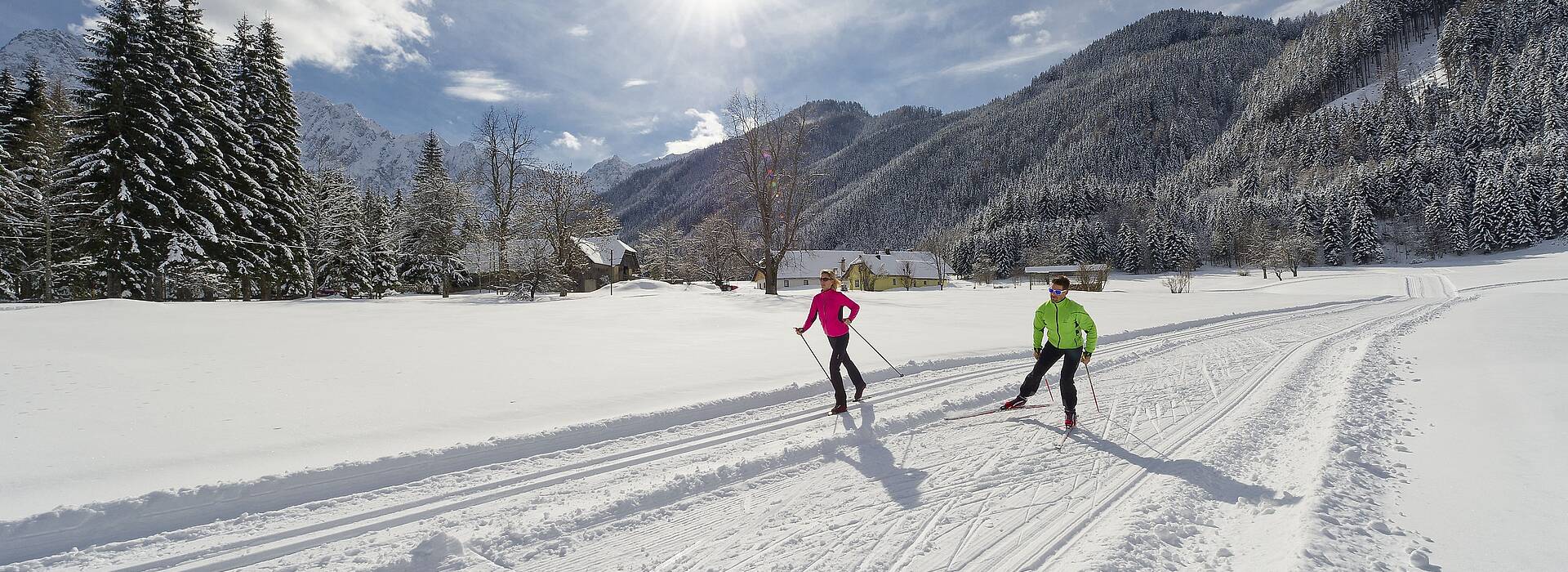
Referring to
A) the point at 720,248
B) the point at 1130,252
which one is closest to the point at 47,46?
the point at 720,248

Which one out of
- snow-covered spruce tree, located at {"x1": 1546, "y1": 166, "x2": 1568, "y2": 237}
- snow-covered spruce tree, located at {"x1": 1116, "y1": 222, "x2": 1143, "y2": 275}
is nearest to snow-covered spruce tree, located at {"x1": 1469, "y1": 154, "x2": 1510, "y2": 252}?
snow-covered spruce tree, located at {"x1": 1546, "y1": 166, "x2": 1568, "y2": 237}

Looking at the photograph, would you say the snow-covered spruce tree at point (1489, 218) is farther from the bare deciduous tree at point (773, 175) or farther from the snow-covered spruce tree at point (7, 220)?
the snow-covered spruce tree at point (7, 220)

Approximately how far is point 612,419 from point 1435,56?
644 feet

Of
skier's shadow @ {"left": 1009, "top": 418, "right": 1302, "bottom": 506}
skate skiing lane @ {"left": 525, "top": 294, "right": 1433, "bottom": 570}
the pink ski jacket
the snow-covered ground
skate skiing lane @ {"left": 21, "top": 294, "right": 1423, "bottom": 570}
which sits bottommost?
the snow-covered ground

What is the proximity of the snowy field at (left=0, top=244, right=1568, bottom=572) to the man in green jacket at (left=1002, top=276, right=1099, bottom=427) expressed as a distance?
20.9 inches

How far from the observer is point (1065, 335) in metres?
6.14

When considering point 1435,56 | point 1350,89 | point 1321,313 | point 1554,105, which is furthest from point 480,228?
point 1435,56

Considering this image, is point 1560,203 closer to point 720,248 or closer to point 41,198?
point 720,248

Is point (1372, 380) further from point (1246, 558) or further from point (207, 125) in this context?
point (207, 125)

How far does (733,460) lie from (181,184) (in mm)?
26516

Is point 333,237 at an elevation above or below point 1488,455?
above

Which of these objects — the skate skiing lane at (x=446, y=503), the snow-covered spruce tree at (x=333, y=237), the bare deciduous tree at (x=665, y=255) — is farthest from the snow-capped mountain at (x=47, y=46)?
the skate skiing lane at (x=446, y=503)

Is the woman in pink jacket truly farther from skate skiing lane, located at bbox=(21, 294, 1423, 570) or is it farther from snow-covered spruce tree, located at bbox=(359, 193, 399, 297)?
snow-covered spruce tree, located at bbox=(359, 193, 399, 297)

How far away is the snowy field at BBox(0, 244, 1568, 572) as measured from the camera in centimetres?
334
